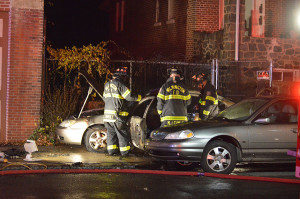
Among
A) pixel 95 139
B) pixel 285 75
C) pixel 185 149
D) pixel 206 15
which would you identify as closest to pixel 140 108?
pixel 95 139

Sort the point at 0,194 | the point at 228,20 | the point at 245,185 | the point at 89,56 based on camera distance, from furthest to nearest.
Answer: the point at 228,20
the point at 89,56
the point at 245,185
the point at 0,194

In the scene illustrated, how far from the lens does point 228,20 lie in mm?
19156

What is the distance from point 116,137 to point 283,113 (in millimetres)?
3402

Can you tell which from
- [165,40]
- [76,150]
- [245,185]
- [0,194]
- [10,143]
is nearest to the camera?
[0,194]

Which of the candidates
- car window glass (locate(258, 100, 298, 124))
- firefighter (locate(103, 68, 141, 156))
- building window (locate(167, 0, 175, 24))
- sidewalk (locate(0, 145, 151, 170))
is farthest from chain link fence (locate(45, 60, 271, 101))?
building window (locate(167, 0, 175, 24))

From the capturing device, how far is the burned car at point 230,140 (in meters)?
9.46

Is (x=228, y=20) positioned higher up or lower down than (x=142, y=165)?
higher up

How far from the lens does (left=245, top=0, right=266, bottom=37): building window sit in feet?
65.4

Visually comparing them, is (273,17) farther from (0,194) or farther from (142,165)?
(0,194)

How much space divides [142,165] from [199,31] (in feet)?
35.7

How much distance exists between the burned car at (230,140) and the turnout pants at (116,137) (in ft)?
4.33

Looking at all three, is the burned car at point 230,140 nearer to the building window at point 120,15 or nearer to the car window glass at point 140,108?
the car window glass at point 140,108

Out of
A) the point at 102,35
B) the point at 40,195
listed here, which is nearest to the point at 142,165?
the point at 40,195

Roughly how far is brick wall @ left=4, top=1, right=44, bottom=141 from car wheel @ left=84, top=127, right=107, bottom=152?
2.12 metres
